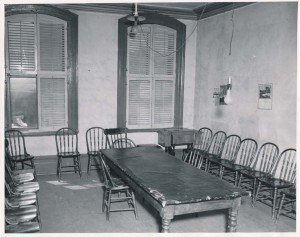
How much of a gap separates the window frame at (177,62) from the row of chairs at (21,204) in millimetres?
2539

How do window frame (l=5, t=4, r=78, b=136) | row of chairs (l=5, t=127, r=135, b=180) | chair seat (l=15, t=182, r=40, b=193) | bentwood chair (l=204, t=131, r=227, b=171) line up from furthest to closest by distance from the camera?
bentwood chair (l=204, t=131, r=227, b=171) < window frame (l=5, t=4, r=78, b=136) < row of chairs (l=5, t=127, r=135, b=180) < chair seat (l=15, t=182, r=40, b=193)

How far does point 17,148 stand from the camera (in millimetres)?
5969

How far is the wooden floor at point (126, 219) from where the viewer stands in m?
4.01

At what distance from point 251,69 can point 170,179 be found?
3.08 metres

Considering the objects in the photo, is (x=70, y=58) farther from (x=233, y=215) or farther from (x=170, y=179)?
(x=233, y=215)

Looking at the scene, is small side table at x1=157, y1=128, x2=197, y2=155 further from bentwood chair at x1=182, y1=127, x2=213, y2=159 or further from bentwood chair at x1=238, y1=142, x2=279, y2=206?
bentwood chair at x1=238, y1=142, x2=279, y2=206

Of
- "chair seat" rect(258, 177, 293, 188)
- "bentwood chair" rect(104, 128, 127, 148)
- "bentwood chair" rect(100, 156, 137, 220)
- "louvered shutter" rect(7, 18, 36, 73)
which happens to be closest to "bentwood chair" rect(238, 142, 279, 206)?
"chair seat" rect(258, 177, 293, 188)

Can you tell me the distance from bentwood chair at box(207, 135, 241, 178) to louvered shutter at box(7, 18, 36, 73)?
12.6 feet

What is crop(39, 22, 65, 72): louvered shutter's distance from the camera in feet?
19.6

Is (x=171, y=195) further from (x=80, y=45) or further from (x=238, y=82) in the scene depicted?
(x=80, y=45)

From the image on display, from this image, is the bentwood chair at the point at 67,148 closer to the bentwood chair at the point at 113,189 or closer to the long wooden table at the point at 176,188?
the bentwood chair at the point at 113,189

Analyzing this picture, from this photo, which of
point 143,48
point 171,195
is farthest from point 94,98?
point 171,195

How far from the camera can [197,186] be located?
3.22 m

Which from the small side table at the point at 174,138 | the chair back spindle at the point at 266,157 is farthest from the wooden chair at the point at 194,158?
the small side table at the point at 174,138
